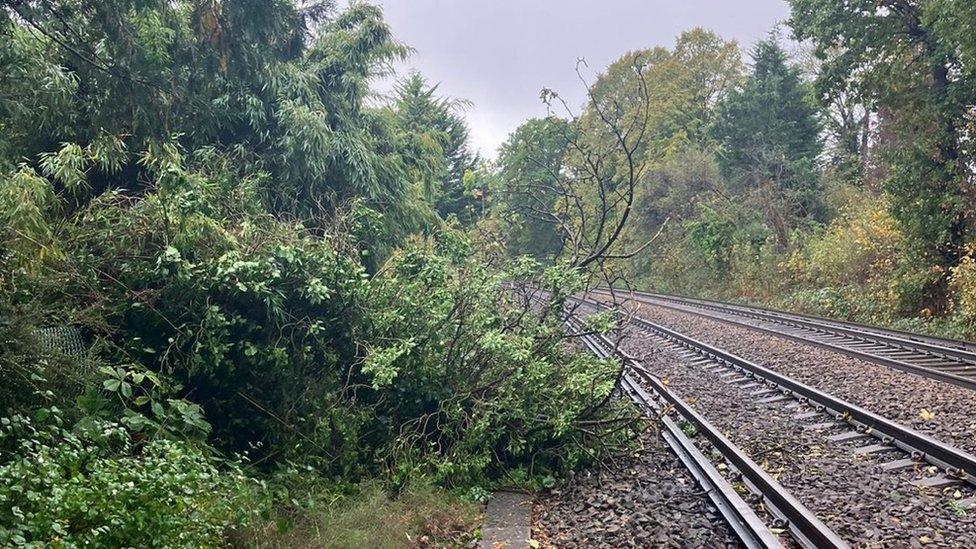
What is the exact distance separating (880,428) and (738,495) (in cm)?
286

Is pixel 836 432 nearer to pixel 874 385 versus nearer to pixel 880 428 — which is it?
pixel 880 428

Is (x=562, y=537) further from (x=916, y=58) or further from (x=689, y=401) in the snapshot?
(x=916, y=58)

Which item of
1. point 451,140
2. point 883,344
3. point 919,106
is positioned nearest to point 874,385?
point 883,344

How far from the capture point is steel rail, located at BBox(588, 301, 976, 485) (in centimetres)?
599

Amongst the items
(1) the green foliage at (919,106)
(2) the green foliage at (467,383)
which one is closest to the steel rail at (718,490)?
(2) the green foliage at (467,383)

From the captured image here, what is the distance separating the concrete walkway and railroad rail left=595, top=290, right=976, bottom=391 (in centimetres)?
317

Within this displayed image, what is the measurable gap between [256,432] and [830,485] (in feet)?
16.9

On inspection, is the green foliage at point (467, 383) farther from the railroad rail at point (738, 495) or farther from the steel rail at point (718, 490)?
the railroad rail at point (738, 495)

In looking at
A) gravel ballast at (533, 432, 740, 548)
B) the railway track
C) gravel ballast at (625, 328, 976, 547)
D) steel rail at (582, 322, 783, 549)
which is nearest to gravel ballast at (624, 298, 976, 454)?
the railway track

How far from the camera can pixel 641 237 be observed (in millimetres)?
39750

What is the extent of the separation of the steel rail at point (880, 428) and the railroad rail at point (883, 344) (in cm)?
207

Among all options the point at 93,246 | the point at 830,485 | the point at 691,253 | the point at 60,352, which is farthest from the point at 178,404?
the point at 691,253

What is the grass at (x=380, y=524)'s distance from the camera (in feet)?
16.1

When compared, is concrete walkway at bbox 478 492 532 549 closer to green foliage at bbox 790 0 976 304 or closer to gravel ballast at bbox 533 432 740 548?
gravel ballast at bbox 533 432 740 548
